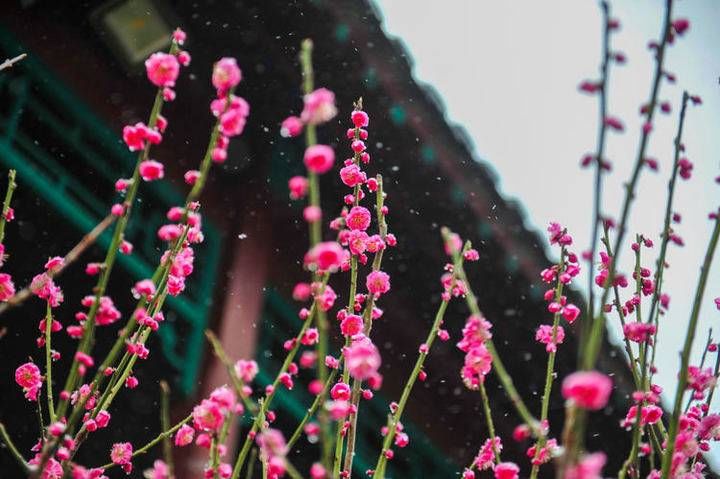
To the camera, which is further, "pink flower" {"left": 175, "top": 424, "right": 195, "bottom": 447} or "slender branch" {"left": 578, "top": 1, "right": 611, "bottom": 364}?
"pink flower" {"left": 175, "top": 424, "right": 195, "bottom": 447}

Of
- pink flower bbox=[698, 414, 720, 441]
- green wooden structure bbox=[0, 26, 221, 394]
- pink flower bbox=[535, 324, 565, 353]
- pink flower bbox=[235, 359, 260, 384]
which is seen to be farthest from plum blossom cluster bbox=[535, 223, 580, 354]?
green wooden structure bbox=[0, 26, 221, 394]

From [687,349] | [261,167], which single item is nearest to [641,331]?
[687,349]

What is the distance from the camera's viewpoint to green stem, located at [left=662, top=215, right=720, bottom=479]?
132cm

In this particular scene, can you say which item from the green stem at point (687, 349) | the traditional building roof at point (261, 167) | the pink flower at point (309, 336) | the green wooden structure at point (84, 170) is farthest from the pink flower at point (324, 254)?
the green wooden structure at point (84, 170)

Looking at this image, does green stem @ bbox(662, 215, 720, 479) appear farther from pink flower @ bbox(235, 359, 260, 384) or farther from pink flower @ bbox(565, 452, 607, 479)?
pink flower @ bbox(235, 359, 260, 384)

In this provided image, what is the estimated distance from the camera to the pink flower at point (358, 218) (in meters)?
2.00

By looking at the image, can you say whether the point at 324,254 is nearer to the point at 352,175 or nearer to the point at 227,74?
the point at 227,74

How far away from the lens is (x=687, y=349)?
4.33ft

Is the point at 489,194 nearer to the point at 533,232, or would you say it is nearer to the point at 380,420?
the point at 533,232

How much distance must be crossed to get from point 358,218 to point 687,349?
95cm

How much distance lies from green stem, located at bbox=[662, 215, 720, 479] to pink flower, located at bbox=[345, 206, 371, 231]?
2.91 ft

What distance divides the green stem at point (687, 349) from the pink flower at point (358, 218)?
→ 888 mm

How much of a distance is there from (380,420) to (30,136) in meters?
2.91

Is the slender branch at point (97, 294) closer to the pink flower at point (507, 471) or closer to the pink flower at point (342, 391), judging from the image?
the pink flower at point (342, 391)
